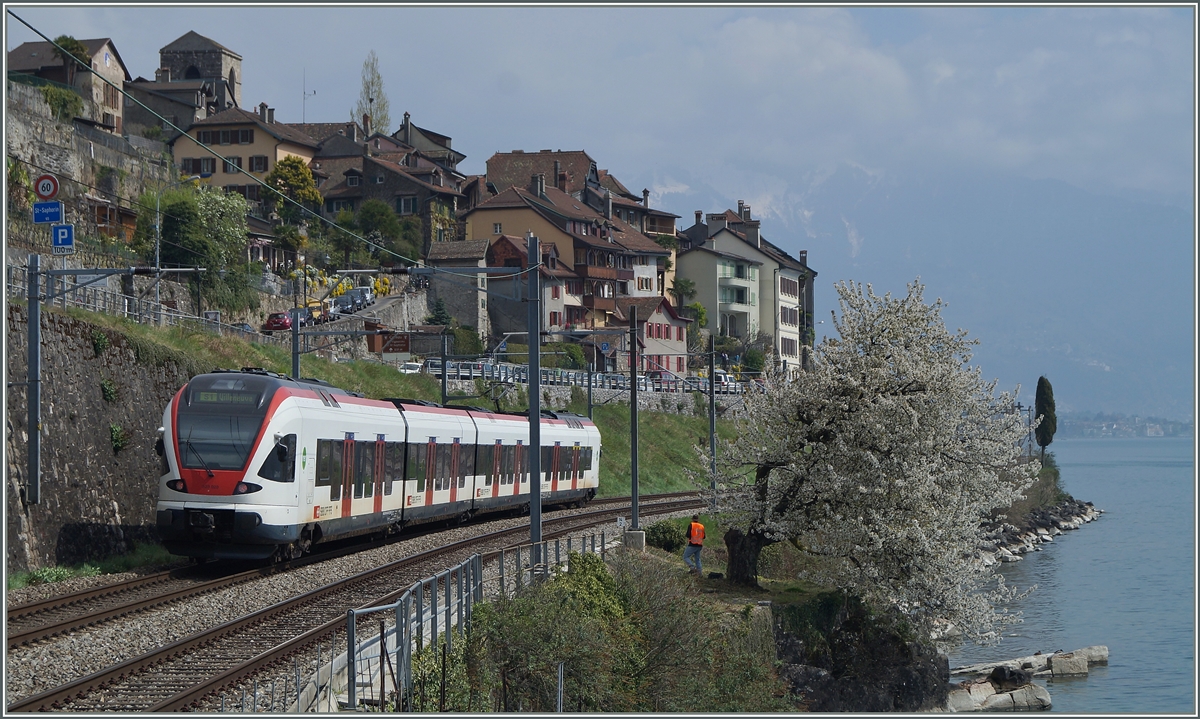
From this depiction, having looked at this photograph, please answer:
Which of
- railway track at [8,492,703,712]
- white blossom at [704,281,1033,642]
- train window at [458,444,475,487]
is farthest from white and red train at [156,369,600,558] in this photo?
white blossom at [704,281,1033,642]

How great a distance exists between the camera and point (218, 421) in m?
23.5

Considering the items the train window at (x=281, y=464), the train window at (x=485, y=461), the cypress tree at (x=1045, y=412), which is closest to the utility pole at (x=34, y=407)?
the train window at (x=281, y=464)

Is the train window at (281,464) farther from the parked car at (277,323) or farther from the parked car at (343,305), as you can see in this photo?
the parked car at (343,305)

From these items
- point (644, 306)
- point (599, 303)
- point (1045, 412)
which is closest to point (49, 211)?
point (644, 306)

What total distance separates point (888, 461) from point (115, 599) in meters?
16.4

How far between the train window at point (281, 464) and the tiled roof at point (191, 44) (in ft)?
392

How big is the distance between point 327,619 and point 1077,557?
6161cm

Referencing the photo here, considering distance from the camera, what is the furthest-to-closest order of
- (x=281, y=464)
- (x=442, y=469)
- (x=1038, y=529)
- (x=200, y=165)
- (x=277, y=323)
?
(x=200, y=165) → (x=1038, y=529) → (x=277, y=323) → (x=442, y=469) → (x=281, y=464)

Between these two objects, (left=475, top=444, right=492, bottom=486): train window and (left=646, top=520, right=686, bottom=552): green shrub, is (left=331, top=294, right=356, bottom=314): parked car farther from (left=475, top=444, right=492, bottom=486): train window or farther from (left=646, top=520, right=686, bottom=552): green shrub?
(left=646, top=520, right=686, bottom=552): green shrub

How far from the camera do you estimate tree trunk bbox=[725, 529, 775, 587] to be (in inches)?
1201

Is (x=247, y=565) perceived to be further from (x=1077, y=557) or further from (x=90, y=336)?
(x=1077, y=557)

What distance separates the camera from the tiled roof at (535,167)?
4973 inches

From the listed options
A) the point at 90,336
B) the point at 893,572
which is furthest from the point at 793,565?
the point at 90,336

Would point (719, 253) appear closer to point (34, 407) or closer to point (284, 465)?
point (284, 465)
